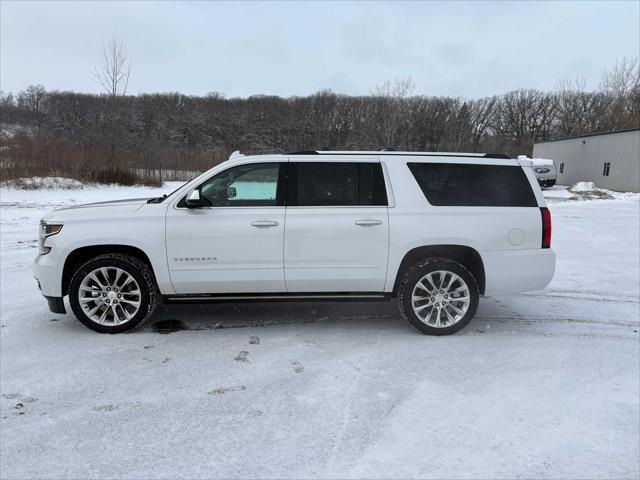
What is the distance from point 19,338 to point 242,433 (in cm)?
305

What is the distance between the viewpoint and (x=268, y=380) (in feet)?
12.9

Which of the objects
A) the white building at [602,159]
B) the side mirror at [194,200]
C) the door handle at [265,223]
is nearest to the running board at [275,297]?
the door handle at [265,223]

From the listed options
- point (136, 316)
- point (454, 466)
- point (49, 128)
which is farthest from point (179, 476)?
point (49, 128)

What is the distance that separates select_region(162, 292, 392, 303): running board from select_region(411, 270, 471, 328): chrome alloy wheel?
1.11 ft

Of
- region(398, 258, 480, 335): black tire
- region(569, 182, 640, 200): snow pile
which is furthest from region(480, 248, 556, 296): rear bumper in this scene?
region(569, 182, 640, 200): snow pile

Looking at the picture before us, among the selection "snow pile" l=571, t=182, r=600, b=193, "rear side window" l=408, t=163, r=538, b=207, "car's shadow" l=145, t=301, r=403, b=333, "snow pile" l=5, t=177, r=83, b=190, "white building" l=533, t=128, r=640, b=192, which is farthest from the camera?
"snow pile" l=571, t=182, r=600, b=193

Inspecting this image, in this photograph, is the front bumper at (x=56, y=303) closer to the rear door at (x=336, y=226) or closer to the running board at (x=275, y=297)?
the running board at (x=275, y=297)

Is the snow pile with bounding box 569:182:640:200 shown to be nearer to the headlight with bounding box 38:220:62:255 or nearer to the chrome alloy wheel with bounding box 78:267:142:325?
the chrome alloy wheel with bounding box 78:267:142:325

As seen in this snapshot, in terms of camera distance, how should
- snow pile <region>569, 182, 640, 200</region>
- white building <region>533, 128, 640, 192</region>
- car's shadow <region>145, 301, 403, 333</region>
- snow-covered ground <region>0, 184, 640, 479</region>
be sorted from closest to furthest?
snow-covered ground <region>0, 184, 640, 479</region> → car's shadow <region>145, 301, 403, 333</region> → snow pile <region>569, 182, 640, 200</region> → white building <region>533, 128, 640, 192</region>

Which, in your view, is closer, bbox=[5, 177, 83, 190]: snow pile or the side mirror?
the side mirror

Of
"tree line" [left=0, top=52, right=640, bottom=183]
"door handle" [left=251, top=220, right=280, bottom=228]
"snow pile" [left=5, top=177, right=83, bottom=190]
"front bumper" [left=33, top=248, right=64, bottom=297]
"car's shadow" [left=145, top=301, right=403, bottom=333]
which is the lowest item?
"car's shadow" [left=145, top=301, right=403, bottom=333]

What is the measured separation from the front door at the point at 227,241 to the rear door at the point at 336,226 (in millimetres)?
154

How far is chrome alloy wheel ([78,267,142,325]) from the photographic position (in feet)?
16.0

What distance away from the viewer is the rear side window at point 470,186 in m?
5.05
